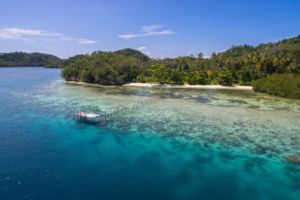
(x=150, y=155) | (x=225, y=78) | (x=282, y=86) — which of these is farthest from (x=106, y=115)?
(x=225, y=78)

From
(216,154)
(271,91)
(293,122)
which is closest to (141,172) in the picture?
(216,154)

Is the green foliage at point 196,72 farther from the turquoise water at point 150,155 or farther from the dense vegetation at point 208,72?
the turquoise water at point 150,155

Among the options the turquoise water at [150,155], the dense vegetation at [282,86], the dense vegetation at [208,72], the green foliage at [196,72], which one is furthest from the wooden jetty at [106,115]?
the green foliage at [196,72]

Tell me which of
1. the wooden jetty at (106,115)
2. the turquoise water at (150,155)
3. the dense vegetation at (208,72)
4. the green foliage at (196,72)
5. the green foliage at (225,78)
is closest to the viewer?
the turquoise water at (150,155)

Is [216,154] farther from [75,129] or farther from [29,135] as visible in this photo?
[29,135]

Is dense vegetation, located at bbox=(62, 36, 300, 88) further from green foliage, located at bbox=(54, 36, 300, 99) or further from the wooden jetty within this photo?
the wooden jetty

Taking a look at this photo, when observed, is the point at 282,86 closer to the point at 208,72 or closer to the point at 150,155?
the point at 208,72
